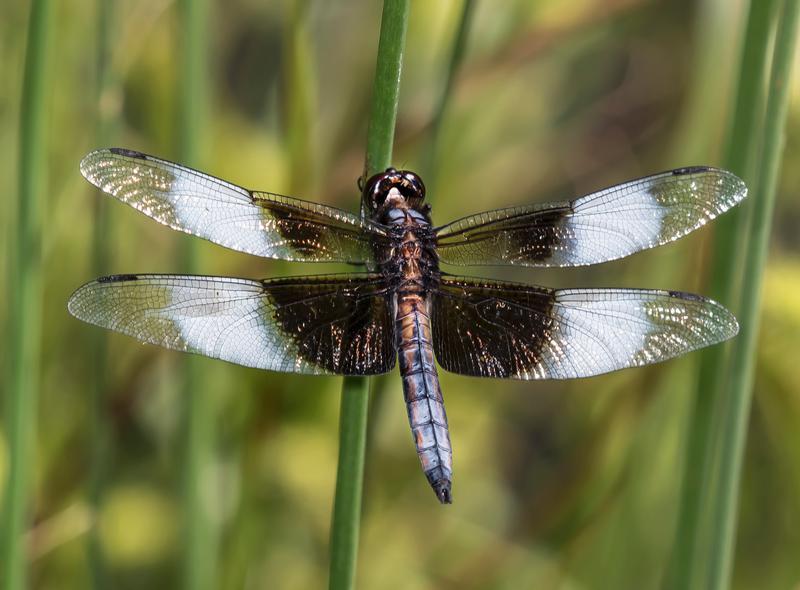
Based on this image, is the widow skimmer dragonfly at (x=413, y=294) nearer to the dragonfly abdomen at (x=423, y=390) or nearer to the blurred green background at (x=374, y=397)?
the dragonfly abdomen at (x=423, y=390)

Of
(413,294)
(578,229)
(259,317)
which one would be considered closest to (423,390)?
(413,294)

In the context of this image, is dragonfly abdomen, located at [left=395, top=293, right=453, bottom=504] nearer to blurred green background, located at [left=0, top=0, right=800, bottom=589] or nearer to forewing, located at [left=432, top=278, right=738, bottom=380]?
forewing, located at [left=432, top=278, right=738, bottom=380]

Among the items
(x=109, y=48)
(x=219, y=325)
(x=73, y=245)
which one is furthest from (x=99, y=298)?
(x=73, y=245)

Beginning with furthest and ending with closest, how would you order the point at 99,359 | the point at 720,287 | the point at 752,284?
the point at 99,359, the point at 720,287, the point at 752,284

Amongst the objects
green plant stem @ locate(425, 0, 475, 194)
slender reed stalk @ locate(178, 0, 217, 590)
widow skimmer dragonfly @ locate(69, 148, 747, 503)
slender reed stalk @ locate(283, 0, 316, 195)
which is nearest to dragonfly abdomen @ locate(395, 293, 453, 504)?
widow skimmer dragonfly @ locate(69, 148, 747, 503)

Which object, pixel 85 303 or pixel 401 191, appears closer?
pixel 85 303

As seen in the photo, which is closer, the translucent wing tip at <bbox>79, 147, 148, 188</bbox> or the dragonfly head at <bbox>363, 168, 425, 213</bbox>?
the translucent wing tip at <bbox>79, 147, 148, 188</bbox>

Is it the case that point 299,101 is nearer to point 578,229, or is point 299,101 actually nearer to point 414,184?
point 414,184
